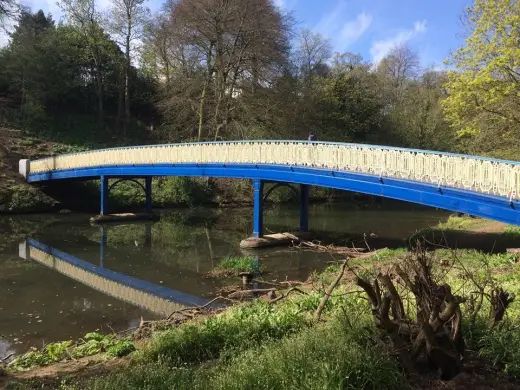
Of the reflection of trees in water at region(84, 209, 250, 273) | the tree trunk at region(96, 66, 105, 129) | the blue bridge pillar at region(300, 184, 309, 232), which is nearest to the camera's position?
the reflection of trees in water at region(84, 209, 250, 273)

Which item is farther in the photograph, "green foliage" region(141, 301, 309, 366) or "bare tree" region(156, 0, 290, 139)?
"bare tree" region(156, 0, 290, 139)

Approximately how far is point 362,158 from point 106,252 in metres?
8.70

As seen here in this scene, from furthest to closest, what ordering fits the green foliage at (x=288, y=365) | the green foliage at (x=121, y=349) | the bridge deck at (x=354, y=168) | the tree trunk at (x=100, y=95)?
the tree trunk at (x=100, y=95) → the bridge deck at (x=354, y=168) → the green foliage at (x=121, y=349) → the green foliage at (x=288, y=365)

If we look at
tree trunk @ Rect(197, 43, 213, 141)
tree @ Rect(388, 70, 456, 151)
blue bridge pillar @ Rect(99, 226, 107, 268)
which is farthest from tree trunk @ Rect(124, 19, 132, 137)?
tree @ Rect(388, 70, 456, 151)

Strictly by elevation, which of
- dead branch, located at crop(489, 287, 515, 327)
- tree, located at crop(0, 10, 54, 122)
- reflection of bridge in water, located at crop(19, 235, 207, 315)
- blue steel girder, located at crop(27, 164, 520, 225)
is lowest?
reflection of bridge in water, located at crop(19, 235, 207, 315)

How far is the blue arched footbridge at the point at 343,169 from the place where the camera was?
9.71 metres

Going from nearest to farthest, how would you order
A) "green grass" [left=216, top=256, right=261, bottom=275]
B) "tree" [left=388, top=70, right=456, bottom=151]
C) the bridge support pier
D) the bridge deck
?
the bridge deck < "green grass" [left=216, top=256, right=261, bottom=275] < the bridge support pier < "tree" [left=388, top=70, right=456, bottom=151]

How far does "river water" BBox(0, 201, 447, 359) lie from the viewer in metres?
8.74

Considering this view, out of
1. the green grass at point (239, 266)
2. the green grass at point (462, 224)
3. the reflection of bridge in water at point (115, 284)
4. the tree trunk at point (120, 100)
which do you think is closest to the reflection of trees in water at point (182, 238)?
the green grass at point (239, 266)

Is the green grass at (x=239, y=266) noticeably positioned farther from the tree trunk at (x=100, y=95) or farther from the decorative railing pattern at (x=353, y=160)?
the tree trunk at (x=100, y=95)

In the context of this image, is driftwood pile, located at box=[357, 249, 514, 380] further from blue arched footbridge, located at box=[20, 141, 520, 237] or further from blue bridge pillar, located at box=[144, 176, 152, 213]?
blue bridge pillar, located at box=[144, 176, 152, 213]

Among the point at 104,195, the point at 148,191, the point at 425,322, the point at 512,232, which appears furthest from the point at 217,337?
the point at 148,191

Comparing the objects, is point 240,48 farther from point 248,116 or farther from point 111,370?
point 111,370

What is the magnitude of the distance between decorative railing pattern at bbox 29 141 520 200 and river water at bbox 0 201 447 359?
9.83ft
